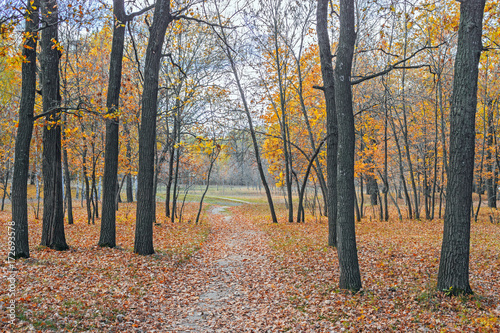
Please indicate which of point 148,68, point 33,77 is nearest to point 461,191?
point 148,68

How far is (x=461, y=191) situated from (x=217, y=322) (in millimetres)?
4824

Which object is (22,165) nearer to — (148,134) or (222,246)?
(148,134)

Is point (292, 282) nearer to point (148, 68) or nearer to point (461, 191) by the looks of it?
point (461, 191)

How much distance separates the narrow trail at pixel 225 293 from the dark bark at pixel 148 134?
1659 mm

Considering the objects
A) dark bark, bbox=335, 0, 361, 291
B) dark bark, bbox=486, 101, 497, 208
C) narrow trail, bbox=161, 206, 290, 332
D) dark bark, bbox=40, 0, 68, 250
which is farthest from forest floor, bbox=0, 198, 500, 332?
dark bark, bbox=486, 101, 497, 208

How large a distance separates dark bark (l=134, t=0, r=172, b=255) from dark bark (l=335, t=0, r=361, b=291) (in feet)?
18.4

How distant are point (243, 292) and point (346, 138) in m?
4.15

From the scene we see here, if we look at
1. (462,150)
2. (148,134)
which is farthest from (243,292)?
(148,134)

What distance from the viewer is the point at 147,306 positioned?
5953mm

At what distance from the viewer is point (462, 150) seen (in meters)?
5.29

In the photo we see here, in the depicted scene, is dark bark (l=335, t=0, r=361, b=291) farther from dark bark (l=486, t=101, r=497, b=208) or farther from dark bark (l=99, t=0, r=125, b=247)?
dark bark (l=486, t=101, r=497, b=208)

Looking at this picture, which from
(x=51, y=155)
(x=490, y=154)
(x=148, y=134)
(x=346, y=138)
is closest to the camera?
(x=346, y=138)

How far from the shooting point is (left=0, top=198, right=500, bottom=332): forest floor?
4.89 m

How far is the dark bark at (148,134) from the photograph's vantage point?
9312 mm
